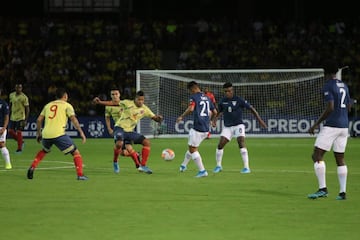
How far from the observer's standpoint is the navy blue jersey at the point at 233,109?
1958 centimetres

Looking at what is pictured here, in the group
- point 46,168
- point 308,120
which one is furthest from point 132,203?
point 308,120

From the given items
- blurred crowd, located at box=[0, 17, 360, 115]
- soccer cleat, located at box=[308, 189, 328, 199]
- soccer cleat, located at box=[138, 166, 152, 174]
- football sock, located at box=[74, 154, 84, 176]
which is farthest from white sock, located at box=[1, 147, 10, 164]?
blurred crowd, located at box=[0, 17, 360, 115]

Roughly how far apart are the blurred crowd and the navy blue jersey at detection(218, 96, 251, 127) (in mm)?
17764

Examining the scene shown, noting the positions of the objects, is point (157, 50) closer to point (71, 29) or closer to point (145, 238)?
point (71, 29)

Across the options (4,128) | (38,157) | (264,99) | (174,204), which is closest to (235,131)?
(38,157)

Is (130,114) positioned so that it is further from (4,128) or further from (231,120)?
(4,128)

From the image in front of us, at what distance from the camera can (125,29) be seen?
138 ft

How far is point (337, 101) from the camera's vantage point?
13.3m

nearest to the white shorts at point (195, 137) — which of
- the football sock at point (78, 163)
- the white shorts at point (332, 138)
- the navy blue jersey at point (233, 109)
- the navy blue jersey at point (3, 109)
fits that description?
the navy blue jersey at point (233, 109)

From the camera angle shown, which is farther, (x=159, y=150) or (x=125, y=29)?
(x=125, y=29)

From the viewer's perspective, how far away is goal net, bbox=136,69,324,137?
110 ft

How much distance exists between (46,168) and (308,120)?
1570cm

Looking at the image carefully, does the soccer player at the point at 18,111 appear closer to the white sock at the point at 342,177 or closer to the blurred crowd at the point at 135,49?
the blurred crowd at the point at 135,49

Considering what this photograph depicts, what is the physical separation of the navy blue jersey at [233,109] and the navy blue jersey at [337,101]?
20.5ft
